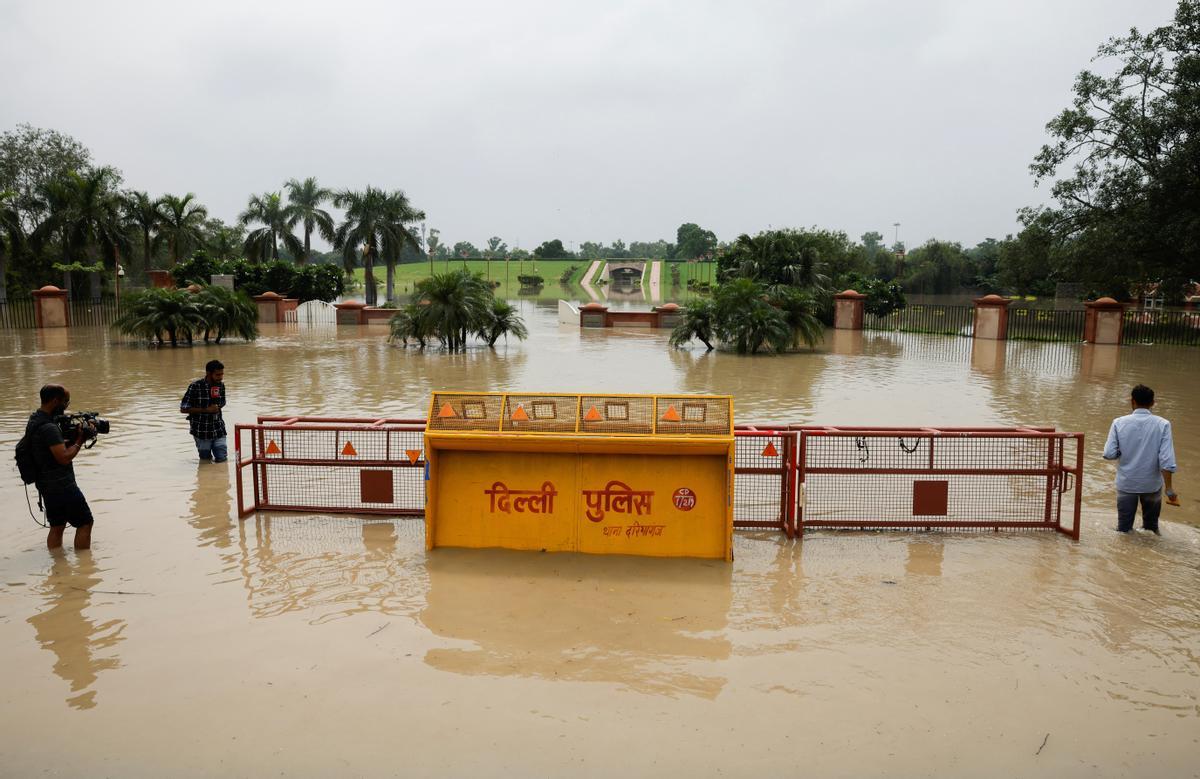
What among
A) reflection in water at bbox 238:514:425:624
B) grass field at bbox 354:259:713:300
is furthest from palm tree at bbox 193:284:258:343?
grass field at bbox 354:259:713:300

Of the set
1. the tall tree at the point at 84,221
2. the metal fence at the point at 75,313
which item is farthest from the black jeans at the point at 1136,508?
the tall tree at the point at 84,221

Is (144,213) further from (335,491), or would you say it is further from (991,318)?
(335,491)

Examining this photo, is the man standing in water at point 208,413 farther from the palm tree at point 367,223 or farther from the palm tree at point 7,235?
the palm tree at point 367,223

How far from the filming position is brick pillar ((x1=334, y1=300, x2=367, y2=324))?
41156mm

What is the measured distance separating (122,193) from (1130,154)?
2228 inches

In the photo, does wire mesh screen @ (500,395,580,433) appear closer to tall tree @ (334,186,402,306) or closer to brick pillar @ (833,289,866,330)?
brick pillar @ (833,289,866,330)

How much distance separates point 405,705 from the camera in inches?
181

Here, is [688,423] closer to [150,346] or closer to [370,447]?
[370,447]

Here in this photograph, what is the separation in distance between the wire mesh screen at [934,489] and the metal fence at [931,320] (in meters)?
28.3

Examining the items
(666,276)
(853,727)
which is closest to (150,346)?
(853,727)

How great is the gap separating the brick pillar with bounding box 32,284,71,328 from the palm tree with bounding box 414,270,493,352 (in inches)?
719

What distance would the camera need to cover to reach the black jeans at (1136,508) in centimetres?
765

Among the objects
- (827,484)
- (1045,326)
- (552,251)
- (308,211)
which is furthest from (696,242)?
(827,484)

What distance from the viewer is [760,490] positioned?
30.2 feet
